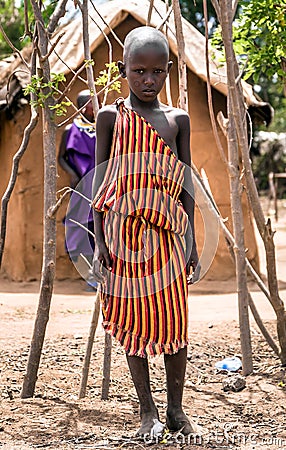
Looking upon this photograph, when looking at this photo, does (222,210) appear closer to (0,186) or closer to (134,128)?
(0,186)

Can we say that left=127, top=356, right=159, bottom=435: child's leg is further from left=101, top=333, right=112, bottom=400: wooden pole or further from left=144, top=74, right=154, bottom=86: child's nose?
left=144, top=74, right=154, bottom=86: child's nose

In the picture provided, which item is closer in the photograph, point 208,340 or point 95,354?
point 95,354

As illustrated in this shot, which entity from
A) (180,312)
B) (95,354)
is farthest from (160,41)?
(95,354)

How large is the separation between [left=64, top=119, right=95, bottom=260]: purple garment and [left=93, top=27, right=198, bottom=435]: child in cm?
414

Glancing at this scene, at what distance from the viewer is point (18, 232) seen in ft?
25.6

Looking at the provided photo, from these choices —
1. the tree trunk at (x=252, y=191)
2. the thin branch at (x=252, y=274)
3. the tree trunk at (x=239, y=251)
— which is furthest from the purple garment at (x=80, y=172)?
the tree trunk at (x=252, y=191)

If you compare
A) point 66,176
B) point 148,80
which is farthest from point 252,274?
point 66,176

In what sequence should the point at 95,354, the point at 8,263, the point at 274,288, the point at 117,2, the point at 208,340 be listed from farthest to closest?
the point at 8,263, the point at 117,2, the point at 208,340, the point at 95,354, the point at 274,288

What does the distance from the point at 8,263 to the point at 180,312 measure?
5.46 meters

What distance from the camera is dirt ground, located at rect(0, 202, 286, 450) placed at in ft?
9.53

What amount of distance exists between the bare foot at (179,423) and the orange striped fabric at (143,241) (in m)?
0.24

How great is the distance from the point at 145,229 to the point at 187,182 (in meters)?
0.26

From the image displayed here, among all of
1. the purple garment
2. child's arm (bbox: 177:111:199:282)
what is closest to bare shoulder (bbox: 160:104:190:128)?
child's arm (bbox: 177:111:199:282)

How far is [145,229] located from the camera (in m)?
2.82
